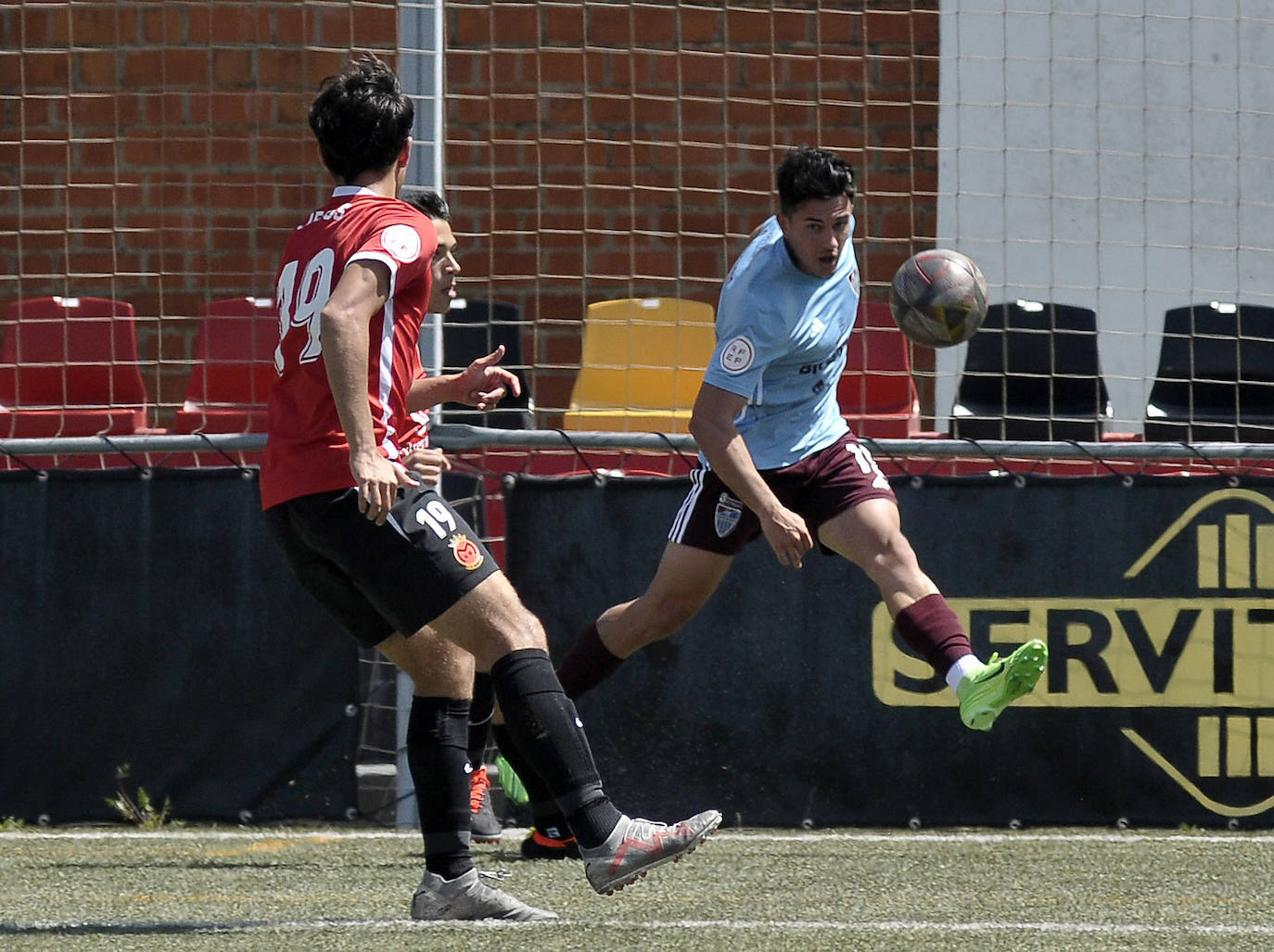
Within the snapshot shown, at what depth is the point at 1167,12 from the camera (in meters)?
7.39

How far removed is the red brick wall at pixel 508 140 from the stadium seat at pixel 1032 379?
0.53 m

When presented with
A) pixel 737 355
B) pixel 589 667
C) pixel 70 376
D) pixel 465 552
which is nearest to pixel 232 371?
pixel 70 376

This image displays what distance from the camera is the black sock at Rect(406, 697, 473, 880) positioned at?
446 centimetres

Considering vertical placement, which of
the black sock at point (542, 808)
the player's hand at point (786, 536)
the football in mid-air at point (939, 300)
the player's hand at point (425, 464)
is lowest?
the black sock at point (542, 808)

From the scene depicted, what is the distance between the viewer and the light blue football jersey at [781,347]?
5.73 m

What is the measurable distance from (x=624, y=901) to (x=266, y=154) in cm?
489

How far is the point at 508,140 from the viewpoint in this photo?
8.82 m

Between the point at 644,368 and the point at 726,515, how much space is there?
5.48 feet

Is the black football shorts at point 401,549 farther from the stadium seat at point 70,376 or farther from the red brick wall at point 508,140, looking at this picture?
the stadium seat at point 70,376

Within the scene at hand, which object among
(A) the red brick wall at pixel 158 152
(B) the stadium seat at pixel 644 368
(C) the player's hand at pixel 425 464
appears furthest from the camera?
(A) the red brick wall at pixel 158 152

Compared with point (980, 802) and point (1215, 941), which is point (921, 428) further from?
point (1215, 941)

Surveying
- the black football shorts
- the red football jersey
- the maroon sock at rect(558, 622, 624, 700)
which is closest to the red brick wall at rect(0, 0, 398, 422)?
the maroon sock at rect(558, 622, 624, 700)

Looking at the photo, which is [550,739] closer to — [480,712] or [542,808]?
[542,808]

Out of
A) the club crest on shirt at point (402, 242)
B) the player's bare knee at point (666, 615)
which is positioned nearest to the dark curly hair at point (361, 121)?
the club crest on shirt at point (402, 242)
